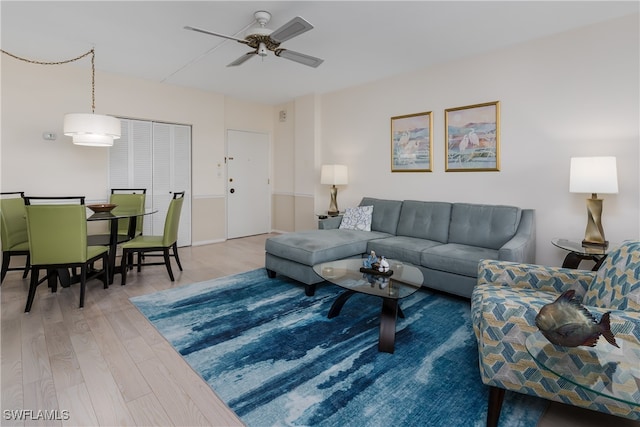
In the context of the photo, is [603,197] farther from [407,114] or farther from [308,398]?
[308,398]

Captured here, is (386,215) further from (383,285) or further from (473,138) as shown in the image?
(383,285)

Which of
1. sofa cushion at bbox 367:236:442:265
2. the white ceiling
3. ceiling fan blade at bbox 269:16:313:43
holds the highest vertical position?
the white ceiling

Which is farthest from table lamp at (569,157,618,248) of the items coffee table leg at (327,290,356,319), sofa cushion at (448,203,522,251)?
coffee table leg at (327,290,356,319)

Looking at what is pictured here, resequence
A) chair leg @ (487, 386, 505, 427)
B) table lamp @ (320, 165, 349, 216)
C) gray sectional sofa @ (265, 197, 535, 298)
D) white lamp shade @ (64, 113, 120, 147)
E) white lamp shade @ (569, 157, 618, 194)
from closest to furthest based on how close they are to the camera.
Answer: chair leg @ (487, 386, 505, 427), white lamp shade @ (569, 157, 618, 194), gray sectional sofa @ (265, 197, 535, 298), white lamp shade @ (64, 113, 120, 147), table lamp @ (320, 165, 349, 216)

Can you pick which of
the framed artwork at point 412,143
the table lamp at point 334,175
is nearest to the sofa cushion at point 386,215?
the framed artwork at point 412,143

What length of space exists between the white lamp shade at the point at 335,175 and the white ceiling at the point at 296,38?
1.33 metres

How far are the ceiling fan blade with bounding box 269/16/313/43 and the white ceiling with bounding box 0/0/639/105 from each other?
0.32 metres

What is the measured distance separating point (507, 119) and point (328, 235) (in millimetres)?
2338

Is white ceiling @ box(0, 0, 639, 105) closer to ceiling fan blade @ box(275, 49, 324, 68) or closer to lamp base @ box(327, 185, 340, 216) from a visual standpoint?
ceiling fan blade @ box(275, 49, 324, 68)

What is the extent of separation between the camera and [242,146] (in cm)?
621

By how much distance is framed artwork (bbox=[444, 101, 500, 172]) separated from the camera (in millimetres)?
3715

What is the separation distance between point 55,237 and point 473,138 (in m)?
4.28

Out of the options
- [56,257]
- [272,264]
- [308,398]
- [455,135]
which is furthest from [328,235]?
[56,257]

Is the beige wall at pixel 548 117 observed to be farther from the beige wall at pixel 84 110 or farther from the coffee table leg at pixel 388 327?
the beige wall at pixel 84 110
